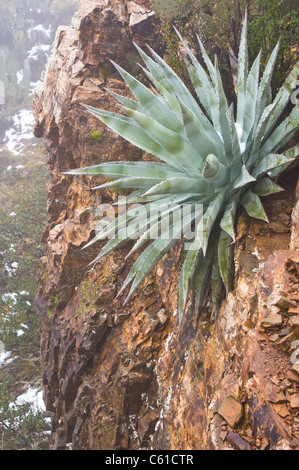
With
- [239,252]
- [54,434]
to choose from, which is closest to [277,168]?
[239,252]

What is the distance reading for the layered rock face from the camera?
5.05 feet

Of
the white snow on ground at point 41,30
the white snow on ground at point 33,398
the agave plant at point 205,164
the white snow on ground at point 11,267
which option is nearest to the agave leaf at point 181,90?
the agave plant at point 205,164

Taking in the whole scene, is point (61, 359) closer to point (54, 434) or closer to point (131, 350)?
point (54, 434)

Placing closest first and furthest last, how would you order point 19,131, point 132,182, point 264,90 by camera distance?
point 264,90
point 132,182
point 19,131

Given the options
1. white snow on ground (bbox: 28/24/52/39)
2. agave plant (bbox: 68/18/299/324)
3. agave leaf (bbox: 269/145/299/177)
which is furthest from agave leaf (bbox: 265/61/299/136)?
white snow on ground (bbox: 28/24/52/39)

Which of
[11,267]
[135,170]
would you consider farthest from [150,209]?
[11,267]

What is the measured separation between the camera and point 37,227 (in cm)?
1078

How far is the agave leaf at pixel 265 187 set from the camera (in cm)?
198

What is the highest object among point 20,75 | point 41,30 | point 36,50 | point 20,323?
point 41,30

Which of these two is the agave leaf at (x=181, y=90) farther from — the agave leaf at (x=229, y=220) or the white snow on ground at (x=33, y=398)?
the white snow on ground at (x=33, y=398)

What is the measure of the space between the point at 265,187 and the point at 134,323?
204 cm

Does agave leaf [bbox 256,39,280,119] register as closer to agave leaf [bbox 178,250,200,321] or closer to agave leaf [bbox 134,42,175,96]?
agave leaf [bbox 134,42,175,96]

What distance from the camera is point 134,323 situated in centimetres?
336

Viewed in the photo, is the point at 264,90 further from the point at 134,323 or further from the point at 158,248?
the point at 134,323
